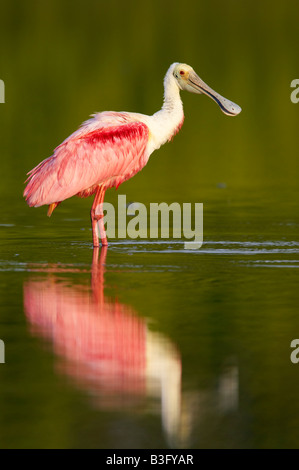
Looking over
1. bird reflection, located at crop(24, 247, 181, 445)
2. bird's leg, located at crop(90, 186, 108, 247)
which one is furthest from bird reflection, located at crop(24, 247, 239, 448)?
bird's leg, located at crop(90, 186, 108, 247)

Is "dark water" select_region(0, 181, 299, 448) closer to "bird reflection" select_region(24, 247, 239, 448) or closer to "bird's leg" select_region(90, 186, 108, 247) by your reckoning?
"bird reflection" select_region(24, 247, 239, 448)

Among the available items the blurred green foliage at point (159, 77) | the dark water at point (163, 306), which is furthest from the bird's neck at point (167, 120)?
the blurred green foliage at point (159, 77)

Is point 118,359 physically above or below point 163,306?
below

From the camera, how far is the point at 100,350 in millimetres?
8227

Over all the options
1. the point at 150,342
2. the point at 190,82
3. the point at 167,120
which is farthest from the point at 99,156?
the point at 150,342

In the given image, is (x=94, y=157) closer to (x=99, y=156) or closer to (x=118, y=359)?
(x=99, y=156)

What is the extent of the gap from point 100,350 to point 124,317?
1.05 meters

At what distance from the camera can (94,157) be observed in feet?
44.6

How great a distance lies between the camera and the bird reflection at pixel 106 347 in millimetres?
7262

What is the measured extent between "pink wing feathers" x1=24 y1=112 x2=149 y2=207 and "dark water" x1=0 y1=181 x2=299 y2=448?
0.58 m

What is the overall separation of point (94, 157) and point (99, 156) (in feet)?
0.21

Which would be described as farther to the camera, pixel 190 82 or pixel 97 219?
pixel 190 82

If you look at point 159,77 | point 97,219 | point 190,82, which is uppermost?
point 159,77
